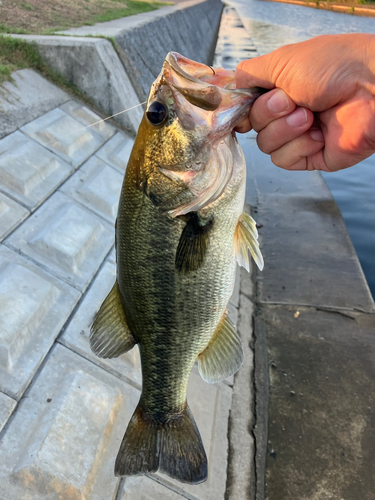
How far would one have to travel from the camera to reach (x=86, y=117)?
592cm

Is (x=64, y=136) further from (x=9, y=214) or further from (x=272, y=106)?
(x=272, y=106)

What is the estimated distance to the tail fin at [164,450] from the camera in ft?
6.60

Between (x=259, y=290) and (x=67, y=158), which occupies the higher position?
(x=67, y=158)

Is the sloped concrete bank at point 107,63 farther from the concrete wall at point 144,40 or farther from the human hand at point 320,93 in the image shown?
the human hand at point 320,93

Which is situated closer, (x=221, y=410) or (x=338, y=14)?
(x=221, y=410)

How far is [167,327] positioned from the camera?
194 centimetres

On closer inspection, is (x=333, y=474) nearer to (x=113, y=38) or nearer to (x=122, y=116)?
(x=122, y=116)

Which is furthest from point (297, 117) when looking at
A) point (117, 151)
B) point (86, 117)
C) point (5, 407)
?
point (86, 117)

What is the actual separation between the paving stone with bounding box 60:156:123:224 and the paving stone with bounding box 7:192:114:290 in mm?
168

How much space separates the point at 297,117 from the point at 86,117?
4.67 m

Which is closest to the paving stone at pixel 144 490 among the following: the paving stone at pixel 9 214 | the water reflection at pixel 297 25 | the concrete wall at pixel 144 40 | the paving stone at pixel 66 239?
the paving stone at pixel 66 239

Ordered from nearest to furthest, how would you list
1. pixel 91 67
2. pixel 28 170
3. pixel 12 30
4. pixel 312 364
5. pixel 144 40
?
pixel 312 364, pixel 28 170, pixel 91 67, pixel 12 30, pixel 144 40

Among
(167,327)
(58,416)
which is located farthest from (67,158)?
(167,327)

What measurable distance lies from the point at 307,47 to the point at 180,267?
3.68 feet
